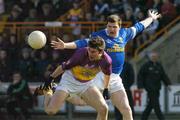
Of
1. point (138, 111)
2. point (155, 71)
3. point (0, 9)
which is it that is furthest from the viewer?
point (0, 9)

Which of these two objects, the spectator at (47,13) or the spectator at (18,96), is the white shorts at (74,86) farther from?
the spectator at (47,13)

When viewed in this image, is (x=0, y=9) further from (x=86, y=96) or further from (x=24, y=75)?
(x=86, y=96)

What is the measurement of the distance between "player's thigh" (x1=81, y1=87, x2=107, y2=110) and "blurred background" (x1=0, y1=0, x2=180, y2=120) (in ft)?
23.4

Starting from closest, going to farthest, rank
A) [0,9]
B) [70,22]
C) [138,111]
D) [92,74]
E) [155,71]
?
1. [92,74]
2. [155,71]
3. [138,111]
4. [70,22]
5. [0,9]

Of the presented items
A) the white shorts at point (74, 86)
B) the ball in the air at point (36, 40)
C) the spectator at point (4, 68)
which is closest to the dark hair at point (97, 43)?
the white shorts at point (74, 86)

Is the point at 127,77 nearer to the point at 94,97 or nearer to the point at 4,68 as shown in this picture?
the point at 4,68

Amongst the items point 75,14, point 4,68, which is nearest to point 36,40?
point 4,68

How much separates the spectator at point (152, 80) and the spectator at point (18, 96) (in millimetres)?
3278

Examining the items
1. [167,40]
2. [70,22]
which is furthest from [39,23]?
[167,40]

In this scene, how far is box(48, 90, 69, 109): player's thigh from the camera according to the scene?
13.6m

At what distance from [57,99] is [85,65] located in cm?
80

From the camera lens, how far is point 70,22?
2277cm

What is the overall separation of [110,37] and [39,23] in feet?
30.1

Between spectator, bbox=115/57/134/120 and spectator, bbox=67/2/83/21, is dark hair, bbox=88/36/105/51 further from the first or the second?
spectator, bbox=67/2/83/21
